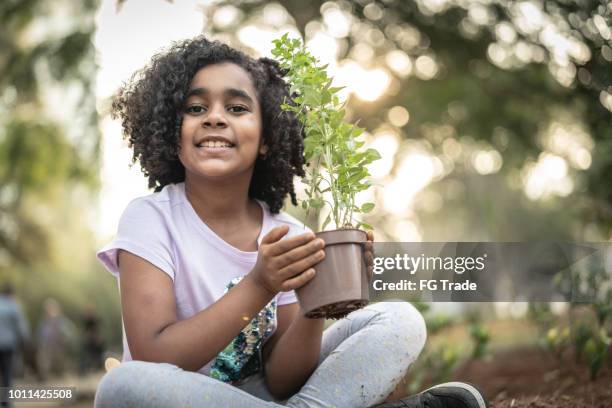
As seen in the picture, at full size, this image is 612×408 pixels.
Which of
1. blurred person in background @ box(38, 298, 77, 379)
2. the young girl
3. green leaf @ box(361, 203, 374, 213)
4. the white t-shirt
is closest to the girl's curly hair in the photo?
the young girl

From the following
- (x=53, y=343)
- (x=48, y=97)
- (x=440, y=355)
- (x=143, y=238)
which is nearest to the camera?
(x=143, y=238)

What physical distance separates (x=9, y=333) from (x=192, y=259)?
19.0 ft

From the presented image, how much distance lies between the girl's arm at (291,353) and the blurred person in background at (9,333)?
545 cm

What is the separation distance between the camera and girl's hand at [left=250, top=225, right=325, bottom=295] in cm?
145

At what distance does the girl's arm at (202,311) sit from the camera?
1.46m

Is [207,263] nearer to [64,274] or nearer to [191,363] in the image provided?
[191,363]

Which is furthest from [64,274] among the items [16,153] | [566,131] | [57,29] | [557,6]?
[557,6]

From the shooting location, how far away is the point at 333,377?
5.81 feet

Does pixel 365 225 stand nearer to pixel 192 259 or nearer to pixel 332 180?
pixel 332 180

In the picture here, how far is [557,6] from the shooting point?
15.1ft

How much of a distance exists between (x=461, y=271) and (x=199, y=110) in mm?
1652

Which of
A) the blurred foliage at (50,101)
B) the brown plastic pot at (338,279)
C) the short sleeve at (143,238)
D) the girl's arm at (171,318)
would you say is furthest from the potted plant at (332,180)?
the blurred foliage at (50,101)

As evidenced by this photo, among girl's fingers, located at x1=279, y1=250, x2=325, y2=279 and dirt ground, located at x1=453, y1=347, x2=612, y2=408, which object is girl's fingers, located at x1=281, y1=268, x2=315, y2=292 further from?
dirt ground, located at x1=453, y1=347, x2=612, y2=408

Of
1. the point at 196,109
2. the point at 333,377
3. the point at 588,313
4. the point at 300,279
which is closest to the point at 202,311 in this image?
the point at 300,279
